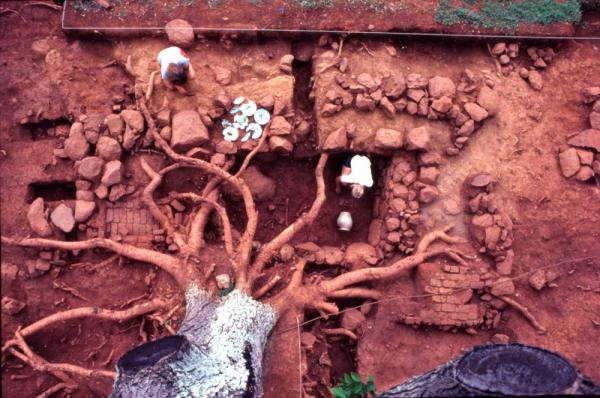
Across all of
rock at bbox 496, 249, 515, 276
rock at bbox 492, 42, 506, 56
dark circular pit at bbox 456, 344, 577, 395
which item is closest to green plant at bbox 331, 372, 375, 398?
rock at bbox 496, 249, 515, 276

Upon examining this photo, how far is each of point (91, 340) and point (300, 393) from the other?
5.41 ft

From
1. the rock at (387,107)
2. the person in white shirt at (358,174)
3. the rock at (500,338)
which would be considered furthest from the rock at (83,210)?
the rock at (500,338)

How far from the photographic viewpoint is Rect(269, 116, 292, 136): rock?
4.10 meters

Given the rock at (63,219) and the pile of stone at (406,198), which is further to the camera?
the pile of stone at (406,198)

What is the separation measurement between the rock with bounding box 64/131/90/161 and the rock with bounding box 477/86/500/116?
10.4ft

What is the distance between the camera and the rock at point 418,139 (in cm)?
409

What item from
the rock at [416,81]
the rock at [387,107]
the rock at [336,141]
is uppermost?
the rock at [416,81]

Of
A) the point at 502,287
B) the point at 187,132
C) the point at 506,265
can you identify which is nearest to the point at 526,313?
the point at 502,287

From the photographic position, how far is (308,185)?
14.9 feet

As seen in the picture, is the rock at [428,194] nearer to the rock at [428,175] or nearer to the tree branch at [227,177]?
the rock at [428,175]

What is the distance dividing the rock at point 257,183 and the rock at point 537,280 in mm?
2214

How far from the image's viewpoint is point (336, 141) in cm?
410

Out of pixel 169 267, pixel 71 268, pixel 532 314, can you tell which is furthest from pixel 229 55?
pixel 532 314

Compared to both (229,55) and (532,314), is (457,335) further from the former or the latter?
(229,55)
